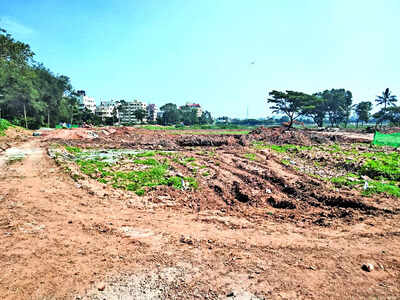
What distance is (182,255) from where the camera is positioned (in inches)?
158

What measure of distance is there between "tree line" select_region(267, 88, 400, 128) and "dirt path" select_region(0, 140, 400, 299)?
38.1 meters

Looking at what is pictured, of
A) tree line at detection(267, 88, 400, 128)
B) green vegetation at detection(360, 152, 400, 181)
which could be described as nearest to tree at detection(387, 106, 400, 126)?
tree line at detection(267, 88, 400, 128)

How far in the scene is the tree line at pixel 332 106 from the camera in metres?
43.9

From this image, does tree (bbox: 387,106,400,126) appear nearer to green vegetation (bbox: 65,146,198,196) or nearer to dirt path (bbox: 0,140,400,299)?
dirt path (bbox: 0,140,400,299)

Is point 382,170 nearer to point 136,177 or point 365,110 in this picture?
point 136,177

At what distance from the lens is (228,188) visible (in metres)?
8.16

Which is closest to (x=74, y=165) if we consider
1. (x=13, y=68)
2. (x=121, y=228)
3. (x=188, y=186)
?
(x=188, y=186)

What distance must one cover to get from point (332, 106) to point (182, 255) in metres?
92.0

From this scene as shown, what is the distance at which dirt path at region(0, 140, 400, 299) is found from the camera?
10.4ft

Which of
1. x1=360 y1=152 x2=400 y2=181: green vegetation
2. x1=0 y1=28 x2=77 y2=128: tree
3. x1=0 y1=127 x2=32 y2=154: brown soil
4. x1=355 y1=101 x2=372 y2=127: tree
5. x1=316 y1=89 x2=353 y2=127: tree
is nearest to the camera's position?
x1=360 y1=152 x2=400 y2=181: green vegetation

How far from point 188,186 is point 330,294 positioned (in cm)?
565

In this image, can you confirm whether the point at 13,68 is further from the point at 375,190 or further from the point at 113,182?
the point at 375,190

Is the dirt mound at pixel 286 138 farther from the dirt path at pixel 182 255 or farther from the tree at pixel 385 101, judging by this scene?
the tree at pixel 385 101

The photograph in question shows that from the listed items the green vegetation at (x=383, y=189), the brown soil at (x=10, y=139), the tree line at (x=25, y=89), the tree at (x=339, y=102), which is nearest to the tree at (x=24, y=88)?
the tree line at (x=25, y=89)
